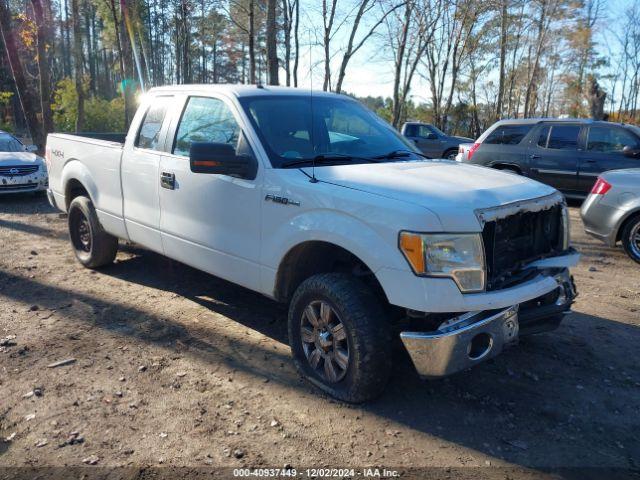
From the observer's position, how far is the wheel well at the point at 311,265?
3.60 m

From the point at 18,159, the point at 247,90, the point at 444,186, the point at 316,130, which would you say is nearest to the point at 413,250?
the point at 444,186

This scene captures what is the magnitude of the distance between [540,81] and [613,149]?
3920 cm

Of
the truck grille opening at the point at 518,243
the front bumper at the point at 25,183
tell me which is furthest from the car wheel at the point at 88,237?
the front bumper at the point at 25,183

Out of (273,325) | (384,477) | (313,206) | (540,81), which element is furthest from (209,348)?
(540,81)

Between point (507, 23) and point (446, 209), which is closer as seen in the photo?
point (446, 209)

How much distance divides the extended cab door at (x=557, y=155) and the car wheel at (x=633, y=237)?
3794 mm

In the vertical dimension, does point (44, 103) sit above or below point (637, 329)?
above

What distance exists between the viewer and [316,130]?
427cm

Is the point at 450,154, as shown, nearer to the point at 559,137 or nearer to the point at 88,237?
the point at 559,137

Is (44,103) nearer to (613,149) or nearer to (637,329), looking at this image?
(613,149)

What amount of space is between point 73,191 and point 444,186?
479 cm

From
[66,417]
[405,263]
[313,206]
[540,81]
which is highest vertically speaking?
[540,81]

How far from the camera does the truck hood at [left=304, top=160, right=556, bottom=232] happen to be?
3027 millimetres

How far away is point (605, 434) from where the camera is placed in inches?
125
